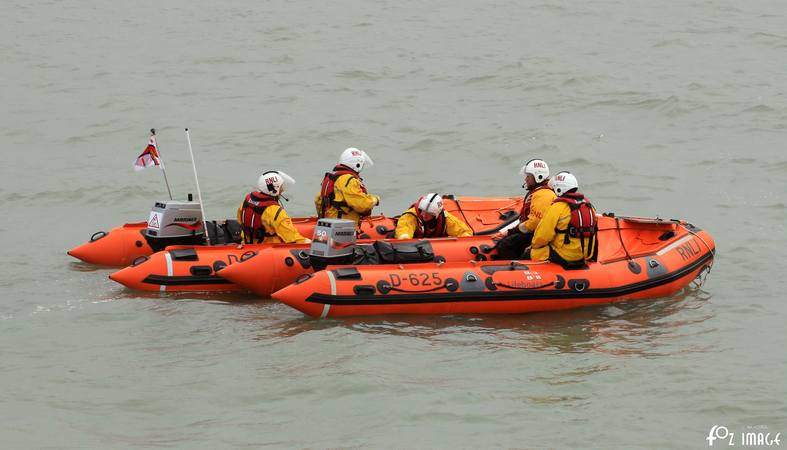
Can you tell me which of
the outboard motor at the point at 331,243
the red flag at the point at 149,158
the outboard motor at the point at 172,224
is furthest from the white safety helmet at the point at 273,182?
the red flag at the point at 149,158

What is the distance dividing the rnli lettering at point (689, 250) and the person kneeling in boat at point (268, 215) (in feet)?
11.5

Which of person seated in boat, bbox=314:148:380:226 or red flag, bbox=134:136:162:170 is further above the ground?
red flag, bbox=134:136:162:170

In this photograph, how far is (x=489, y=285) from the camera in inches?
379

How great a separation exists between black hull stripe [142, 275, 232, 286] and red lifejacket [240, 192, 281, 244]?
19.9 inches

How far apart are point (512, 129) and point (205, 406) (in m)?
10.4

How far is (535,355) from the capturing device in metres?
8.71

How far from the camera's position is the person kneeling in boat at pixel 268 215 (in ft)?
33.5

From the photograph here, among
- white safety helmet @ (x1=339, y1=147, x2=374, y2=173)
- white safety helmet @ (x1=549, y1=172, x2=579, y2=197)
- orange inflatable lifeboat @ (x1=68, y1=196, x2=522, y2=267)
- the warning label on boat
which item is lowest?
orange inflatable lifeboat @ (x1=68, y1=196, x2=522, y2=267)

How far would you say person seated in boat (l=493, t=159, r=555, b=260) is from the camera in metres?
10.3

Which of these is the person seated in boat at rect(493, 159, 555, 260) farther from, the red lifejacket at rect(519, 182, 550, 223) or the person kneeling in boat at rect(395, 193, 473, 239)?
the person kneeling in boat at rect(395, 193, 473, 239)

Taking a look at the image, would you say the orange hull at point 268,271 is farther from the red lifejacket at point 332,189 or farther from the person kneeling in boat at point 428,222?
the red lifejacket at point 332,189

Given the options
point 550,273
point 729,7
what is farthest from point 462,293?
point 729,7

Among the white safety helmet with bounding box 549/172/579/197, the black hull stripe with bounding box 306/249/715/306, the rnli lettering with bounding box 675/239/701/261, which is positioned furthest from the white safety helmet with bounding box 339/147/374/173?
the rnli lettering with bounding box 675/239/701/261

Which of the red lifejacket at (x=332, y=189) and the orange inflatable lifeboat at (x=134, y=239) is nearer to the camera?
the red lifejacket at (x=332, y=189)
